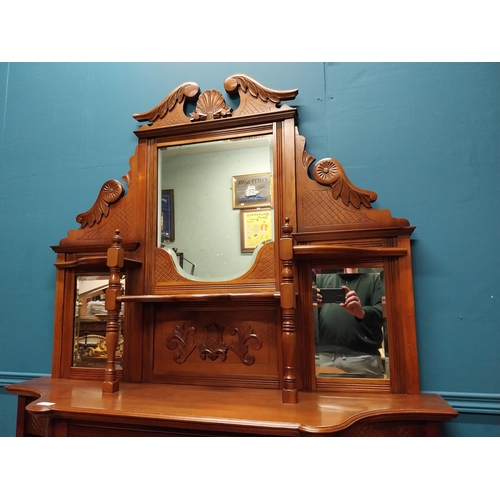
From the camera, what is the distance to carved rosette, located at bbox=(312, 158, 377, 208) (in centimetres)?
104

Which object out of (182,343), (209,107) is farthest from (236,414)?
(209,107)

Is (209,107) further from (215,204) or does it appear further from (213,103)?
(215,204)

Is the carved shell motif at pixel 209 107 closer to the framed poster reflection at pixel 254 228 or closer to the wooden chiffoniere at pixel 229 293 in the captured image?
the wooden chiffoniere at pixel 229 293

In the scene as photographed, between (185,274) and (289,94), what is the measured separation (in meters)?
0.70

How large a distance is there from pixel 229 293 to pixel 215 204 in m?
0.34

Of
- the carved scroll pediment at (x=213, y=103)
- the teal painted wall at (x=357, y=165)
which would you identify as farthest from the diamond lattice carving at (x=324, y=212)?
the carved scroll pediment at (x=213, y=103)

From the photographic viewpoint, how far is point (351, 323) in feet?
3.35

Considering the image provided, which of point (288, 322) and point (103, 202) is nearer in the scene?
point (288, 322)

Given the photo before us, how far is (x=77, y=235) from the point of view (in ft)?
4.10

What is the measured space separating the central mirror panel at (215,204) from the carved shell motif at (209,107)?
93 mm

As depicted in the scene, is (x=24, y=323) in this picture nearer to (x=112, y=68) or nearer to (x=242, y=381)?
(x=242, y=381)

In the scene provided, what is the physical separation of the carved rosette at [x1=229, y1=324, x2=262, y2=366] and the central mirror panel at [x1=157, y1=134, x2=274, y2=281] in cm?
18

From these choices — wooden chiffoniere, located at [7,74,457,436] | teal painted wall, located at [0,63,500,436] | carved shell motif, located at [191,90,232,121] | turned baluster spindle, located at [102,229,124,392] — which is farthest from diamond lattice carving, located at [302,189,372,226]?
turned baluster spindle, located at [102,229,124,392]

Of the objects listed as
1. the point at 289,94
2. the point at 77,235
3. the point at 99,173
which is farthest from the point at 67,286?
the point at 289,94
